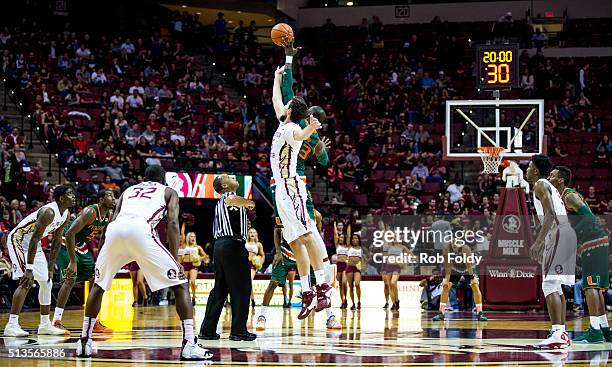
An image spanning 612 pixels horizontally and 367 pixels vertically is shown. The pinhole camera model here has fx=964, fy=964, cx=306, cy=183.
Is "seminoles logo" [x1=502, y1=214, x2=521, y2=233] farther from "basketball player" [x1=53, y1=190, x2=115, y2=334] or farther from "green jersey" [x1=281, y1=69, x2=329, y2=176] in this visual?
"basketball player" [x1=53, y1=190, x2=115, y2=334]

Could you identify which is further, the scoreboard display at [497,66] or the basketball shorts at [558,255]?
the scoreboard display at [497,66]

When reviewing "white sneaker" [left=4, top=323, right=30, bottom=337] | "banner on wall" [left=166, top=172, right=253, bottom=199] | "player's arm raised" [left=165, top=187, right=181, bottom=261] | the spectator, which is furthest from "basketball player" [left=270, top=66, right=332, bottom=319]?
the spectator

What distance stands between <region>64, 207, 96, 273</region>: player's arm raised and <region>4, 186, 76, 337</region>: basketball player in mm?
222

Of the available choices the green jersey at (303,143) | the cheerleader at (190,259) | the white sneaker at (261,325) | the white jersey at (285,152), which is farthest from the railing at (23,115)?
the white jersey at (285,152)

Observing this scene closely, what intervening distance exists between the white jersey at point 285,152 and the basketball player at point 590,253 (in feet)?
9.66

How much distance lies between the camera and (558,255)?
9.88 m

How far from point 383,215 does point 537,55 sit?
11.8m

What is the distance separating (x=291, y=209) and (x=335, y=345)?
148 centimetres

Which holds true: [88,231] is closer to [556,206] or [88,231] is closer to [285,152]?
[285,152]

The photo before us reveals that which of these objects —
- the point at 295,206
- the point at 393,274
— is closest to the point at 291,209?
the point at 295,206

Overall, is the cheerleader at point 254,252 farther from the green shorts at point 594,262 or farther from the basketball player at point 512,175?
the green shorts at point 594,262

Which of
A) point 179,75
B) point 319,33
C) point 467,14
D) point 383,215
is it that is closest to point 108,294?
point 383,215

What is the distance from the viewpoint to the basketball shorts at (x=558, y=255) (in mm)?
9797

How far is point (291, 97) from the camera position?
1070 cm
